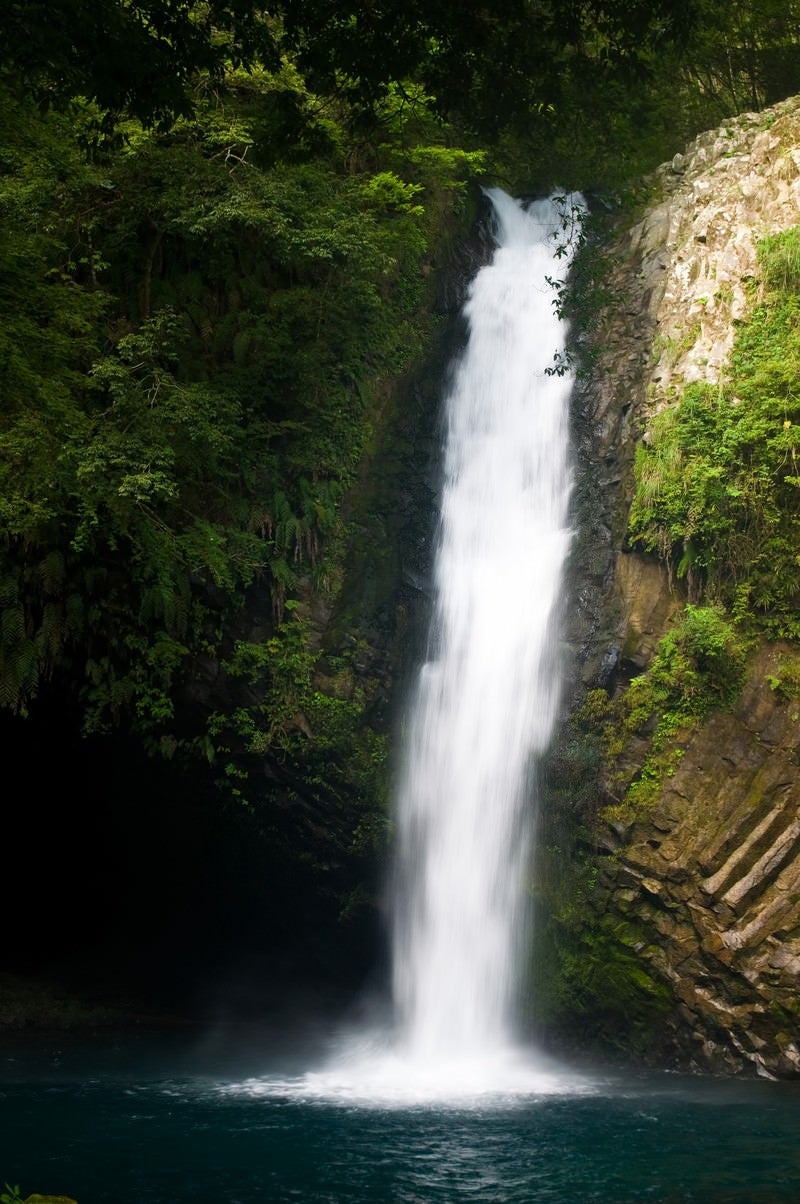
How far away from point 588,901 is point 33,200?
10.2 meters

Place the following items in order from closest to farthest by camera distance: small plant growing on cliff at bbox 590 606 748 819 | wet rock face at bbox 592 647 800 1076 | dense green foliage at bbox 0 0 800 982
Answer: dense green foliage at bbox 0 0 800 982 → wet rock face at bbox 592 647 800 1076 → small plant growing on cliff at bbox 590 606 748 819

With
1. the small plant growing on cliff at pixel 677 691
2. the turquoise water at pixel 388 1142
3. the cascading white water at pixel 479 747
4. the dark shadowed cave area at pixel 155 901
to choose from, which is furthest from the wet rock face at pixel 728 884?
the dark shadowed cave area at pixel 155 901

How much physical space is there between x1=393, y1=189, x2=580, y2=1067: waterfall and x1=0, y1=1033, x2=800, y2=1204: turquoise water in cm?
203

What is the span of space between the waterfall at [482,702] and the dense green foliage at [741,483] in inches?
77.0

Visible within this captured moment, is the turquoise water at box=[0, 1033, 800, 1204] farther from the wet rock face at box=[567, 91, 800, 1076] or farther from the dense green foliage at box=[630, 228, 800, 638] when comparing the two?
the dense green foliage at box=[630, 228, 800, 638]

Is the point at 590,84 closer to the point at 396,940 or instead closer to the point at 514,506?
the point at 514,506

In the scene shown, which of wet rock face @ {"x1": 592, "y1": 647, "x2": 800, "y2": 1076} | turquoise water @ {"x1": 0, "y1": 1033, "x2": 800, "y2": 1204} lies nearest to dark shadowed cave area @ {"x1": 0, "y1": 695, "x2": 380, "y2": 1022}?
turquoise water @ {"x1": 0, "y1": 1033, "x2": 800, "y2": 1204}

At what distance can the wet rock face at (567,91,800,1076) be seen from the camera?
11570 millimetres

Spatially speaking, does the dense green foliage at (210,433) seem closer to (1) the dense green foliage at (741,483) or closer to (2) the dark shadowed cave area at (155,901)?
(2) the dark shadowed cave area at (155,901)

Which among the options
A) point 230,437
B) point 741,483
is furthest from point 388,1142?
point 741,483

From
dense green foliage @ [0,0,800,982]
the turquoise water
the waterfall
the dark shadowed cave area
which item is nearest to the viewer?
the turquoise water

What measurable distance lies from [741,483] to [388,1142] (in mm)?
8407

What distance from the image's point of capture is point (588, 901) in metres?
12.8

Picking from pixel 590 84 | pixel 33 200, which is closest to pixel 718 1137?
pixel 590 84
